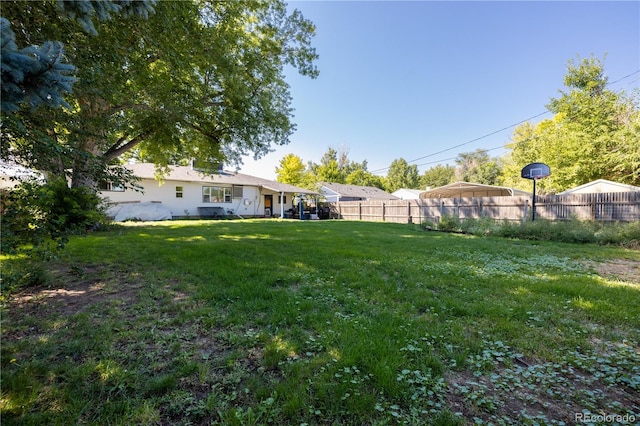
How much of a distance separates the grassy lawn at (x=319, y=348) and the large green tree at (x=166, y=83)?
1.75 m

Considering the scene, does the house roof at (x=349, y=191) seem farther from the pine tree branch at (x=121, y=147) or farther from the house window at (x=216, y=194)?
the pine tree branch at (x=121, y=147)

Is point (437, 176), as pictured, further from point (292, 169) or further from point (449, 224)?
point (449, 224)

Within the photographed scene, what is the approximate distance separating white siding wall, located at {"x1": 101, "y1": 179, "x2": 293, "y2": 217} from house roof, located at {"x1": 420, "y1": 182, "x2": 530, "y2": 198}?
13.9m

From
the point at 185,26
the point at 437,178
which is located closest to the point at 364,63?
the point at 185,26

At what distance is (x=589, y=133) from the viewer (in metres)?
16.9

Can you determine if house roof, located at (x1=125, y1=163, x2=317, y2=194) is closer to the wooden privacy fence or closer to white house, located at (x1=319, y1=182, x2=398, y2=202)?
white house, located at (x1=319, y1=182, x2=398, y2=202)

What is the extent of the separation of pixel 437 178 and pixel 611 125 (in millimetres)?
38637

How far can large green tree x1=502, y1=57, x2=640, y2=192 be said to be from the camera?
51.4 ft

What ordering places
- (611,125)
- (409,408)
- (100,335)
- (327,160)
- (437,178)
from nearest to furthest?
(409,408) → (100,335) → (611,125) → (327,160) → (437,178)

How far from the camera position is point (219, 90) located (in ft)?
25.2

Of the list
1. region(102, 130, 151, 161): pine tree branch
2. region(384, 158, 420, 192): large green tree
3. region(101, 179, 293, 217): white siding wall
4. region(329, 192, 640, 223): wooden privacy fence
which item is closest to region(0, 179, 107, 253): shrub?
region(102, 130, 151, 161): pine tree branch

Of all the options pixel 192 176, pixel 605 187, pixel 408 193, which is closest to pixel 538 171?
pixel 605 187

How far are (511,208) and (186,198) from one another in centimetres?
1927

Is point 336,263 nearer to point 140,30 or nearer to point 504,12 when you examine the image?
point 140,30
